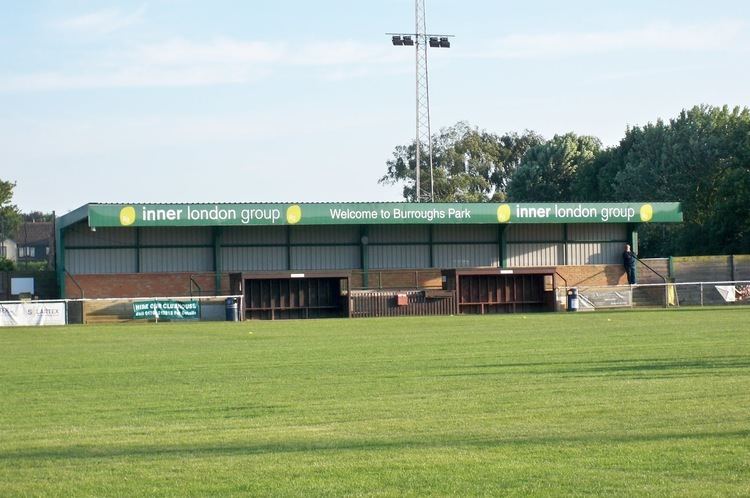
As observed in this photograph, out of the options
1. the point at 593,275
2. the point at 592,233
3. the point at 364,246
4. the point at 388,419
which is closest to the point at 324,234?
the point at 364,246

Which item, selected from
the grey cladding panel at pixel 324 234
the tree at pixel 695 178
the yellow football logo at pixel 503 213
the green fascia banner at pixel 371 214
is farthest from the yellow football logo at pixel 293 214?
the tree at pixel 695 178

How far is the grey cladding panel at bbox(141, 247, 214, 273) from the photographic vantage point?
198 feet

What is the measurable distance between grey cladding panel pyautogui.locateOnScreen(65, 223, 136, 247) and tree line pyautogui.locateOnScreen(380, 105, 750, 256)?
1571 inches

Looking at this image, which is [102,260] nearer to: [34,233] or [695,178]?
[695,178]

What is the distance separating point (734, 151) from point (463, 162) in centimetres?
4500

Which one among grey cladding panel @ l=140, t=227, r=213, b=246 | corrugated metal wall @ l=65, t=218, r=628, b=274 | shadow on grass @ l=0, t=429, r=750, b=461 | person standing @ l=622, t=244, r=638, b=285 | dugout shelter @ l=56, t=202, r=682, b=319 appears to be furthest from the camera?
person standing @ l=622, t=244, r=638, b=285

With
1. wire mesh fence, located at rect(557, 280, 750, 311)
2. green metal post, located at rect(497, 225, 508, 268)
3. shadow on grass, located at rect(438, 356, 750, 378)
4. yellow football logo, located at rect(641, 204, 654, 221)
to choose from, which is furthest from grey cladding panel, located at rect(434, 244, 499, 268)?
shadow on grass, located at rect(438, 356, 750, 378)

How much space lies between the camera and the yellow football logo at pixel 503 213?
6272 centimetres

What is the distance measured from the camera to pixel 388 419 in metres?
14.9

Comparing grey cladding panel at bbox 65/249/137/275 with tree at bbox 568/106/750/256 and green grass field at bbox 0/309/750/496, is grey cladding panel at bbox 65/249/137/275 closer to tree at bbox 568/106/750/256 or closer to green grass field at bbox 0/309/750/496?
green grass field at bbox 0/309/750/496

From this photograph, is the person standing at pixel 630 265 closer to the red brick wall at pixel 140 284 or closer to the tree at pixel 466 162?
the red brick wall at pixel 140 284

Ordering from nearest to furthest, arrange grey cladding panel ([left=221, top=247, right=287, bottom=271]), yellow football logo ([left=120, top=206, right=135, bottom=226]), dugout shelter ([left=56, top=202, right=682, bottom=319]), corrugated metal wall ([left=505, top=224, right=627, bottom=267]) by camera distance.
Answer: dugout shelter ([left=56, top=202, right=682, bottom=319]) < yellow football logo ([left=120, top=206, right=135, bottom=226]) < grey cladding panel ([left=221, top=247, right=287, bottom=271]) < corrugated metal wall ([left=505, top=224, right=627, bottom=267])

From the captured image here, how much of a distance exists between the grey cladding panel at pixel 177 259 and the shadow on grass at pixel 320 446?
48072 mm

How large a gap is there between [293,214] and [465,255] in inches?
446
